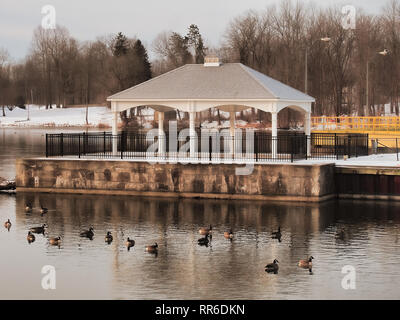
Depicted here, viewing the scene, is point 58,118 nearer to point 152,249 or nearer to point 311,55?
point 311,55

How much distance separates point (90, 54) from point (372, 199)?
12065 centimetres

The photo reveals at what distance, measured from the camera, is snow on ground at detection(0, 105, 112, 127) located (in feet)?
457

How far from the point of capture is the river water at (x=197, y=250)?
24734mm

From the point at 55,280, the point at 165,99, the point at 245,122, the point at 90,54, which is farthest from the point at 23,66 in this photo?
the point at 55,280

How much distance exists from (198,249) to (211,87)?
67.6 feet

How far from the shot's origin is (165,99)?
4847cm

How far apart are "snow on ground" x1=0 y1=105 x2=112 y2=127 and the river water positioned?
93743 millimetres

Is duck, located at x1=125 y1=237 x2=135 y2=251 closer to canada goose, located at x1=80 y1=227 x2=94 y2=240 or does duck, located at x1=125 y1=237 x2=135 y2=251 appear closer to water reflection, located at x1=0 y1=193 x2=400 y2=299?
water reflection, located at x1=0 y1=193 x2=400 y2=299

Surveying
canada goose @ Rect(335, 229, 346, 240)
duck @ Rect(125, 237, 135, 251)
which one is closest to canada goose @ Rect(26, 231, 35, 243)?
duck @ Rect(125, 237, 135, 251)

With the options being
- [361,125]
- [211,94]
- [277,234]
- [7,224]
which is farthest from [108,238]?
[361,125]

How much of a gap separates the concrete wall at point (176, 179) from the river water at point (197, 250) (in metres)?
0.91

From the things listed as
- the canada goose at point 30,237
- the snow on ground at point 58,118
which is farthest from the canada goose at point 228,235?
the snow on ground at point 58,118

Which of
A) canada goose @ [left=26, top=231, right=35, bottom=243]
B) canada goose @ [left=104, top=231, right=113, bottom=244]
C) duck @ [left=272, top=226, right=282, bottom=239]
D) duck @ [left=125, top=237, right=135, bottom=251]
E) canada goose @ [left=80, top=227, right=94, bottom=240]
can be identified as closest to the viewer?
duck @ [left=125, top=237, right=135, bottom=251]
